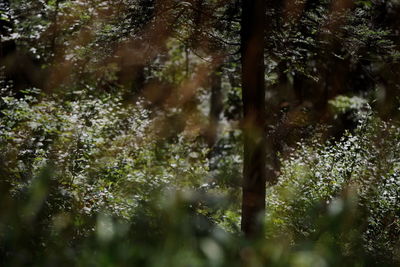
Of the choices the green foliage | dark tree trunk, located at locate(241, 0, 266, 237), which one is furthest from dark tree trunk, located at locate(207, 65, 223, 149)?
dark tree trunk, located at locate(241, 0, 266, 237)

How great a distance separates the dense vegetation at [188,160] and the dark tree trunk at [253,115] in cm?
2

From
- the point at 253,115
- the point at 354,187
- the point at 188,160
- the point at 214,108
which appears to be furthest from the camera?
the point at 214,108

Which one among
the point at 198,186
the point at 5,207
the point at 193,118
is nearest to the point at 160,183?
the point at 198,186

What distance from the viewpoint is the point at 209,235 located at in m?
3.94

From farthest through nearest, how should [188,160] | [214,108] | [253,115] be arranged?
[214,108] < [188,160] < [253,115]

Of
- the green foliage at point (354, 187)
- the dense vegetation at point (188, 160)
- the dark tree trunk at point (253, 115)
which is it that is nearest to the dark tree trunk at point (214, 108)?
the dense vegetation at point (188, 160)

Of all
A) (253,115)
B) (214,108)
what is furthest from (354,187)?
(214,108)

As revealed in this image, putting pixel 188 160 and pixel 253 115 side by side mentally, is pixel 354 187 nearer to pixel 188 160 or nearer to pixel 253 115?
pixel 253 115

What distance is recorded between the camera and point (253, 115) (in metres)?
6.98

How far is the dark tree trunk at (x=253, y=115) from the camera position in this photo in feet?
22.5

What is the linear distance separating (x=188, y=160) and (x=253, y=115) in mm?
5527

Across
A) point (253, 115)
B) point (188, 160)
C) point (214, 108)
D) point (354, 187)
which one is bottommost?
point (354, 187)

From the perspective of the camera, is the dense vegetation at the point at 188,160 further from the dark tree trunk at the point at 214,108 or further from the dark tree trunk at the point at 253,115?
the dark tree trunk at the point at 214,108

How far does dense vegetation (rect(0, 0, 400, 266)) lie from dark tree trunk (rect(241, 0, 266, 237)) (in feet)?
0.07
